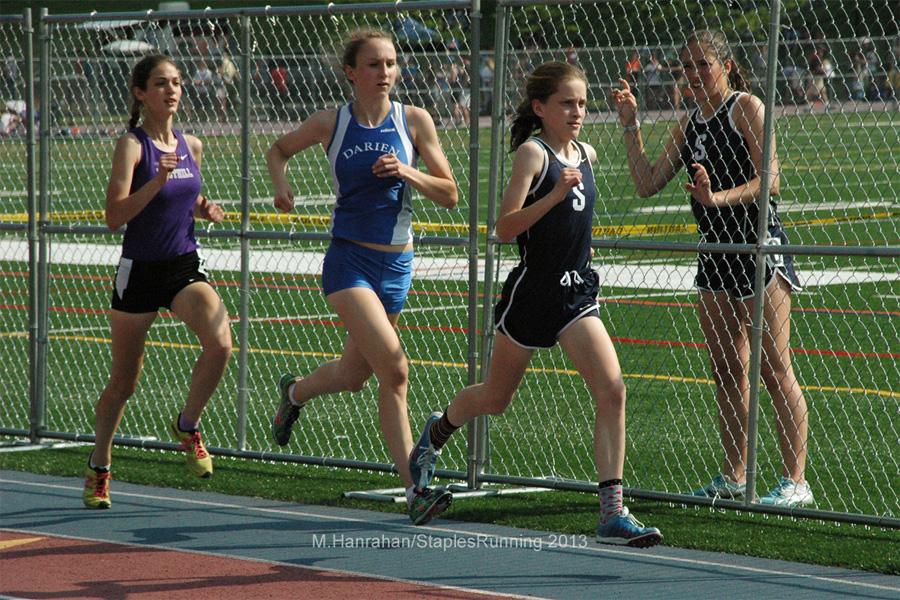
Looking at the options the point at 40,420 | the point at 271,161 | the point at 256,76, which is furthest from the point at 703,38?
the point at 256,76

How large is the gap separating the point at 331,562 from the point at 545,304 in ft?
4.72

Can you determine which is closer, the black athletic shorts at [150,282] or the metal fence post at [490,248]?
the black athletic shorts at [150,282]

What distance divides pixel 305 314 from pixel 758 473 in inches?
281

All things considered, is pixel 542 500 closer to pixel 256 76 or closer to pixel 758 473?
pixel 758 473

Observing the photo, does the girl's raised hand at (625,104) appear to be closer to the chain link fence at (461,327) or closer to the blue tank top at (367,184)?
the chain link fence at (461,327)

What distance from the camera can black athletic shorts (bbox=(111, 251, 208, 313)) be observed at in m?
7.38

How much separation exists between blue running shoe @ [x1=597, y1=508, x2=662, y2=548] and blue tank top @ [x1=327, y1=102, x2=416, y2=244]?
168 cm

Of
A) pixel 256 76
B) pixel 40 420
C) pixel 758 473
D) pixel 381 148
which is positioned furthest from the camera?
pixel 256 76

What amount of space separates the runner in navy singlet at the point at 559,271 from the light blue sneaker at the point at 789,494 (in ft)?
4.36

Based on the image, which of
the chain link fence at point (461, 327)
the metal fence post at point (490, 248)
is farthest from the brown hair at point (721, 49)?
the metal fence post at point (490, 248)

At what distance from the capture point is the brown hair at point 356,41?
6984 millimetres

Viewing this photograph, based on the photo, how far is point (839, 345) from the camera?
12664 mm

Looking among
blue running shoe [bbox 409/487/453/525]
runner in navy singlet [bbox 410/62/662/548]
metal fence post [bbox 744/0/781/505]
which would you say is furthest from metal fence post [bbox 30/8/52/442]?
metal fence post [bbox 744/0/781/505]

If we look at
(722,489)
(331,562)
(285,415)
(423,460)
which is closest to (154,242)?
(285,415)
